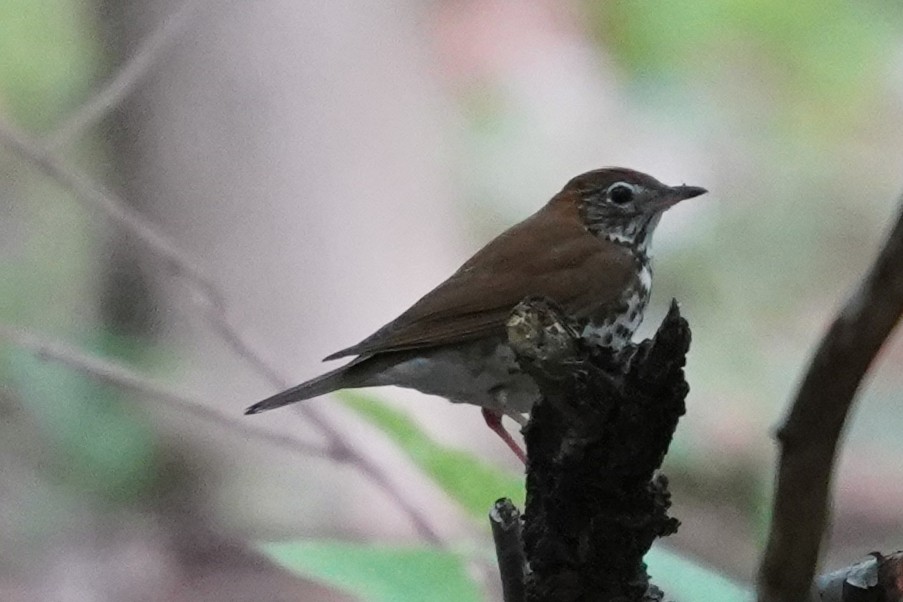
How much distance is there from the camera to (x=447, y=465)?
4.96 ft

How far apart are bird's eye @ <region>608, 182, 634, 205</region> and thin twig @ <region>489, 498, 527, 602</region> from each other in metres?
0.66

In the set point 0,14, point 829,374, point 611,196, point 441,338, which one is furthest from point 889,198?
point 0,14

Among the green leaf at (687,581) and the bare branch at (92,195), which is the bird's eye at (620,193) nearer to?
the green leaf at (687,581)

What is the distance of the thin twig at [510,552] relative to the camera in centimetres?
80

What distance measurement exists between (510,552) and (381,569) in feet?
2.30

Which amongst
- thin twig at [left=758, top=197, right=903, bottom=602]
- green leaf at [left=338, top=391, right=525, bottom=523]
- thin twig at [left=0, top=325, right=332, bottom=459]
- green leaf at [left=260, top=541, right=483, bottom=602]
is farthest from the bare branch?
thin twig at [left=758, top=197, right=903, bottom=602]

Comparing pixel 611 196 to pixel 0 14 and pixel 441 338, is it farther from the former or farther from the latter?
pixel 0 14

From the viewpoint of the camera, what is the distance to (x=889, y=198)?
1.60 metres

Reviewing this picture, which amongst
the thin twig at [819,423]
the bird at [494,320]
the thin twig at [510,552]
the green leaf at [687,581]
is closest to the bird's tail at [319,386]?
the bird at [494,320]

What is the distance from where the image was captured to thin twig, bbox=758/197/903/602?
427 mm

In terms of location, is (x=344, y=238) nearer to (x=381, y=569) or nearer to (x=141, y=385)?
(x=141, y=385)

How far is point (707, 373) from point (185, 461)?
32.5 inches

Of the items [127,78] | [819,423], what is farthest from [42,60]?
[819,423]

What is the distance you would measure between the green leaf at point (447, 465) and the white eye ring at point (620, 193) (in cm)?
43
